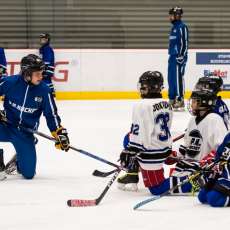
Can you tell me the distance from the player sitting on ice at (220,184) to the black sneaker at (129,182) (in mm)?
564

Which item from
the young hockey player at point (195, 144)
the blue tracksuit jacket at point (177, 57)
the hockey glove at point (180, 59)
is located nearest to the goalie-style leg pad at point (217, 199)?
the young hockey player at point (195, 144)

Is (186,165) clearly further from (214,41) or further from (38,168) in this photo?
(214,41)

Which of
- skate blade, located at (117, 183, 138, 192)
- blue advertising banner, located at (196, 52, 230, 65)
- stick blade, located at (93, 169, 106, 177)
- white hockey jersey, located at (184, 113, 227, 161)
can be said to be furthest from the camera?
blue advertising banner, located at (196, 52, 230, 65)

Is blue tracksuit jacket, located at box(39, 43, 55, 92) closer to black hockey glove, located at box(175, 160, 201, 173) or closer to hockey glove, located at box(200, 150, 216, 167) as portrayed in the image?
black hockey glove, located at box(175, 160, 201, 173)

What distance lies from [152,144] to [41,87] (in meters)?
1.03

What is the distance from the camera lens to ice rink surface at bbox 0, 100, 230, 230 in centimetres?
357

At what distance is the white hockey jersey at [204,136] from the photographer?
13.3 ft

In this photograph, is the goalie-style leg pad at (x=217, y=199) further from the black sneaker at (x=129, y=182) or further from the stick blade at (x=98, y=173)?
the stick blade at (x=98, y=173)

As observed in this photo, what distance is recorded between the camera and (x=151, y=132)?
4188mm

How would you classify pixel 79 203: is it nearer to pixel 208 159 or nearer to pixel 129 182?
pixel 129 182

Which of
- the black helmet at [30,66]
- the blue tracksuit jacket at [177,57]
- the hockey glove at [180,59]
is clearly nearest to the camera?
the black helmet at [30,66]

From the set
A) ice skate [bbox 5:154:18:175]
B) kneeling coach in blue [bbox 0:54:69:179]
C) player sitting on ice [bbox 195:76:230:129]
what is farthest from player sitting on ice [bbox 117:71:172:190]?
ice skate [bbox 5:154:18:175]

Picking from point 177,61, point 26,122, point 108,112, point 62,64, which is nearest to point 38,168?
point 26,122

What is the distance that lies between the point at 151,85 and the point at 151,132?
29 cm
